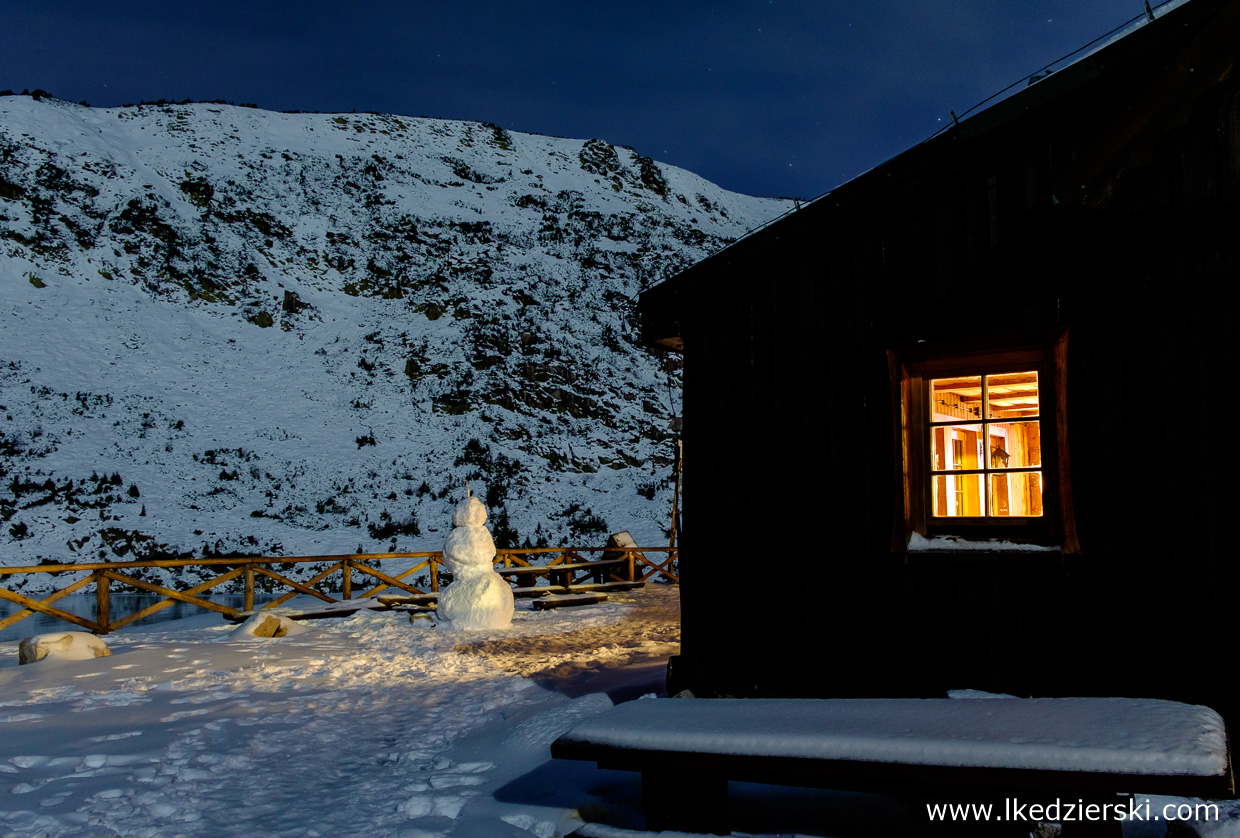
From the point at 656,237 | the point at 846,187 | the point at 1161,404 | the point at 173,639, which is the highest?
the point at 656,237

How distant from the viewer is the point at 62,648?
8.84m

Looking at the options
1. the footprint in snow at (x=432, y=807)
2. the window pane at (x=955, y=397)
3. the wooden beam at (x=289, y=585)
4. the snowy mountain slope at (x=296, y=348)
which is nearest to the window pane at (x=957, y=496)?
the window pane at (x=955, y=397)

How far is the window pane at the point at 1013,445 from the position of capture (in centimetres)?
625

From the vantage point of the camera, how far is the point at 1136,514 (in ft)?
13.9

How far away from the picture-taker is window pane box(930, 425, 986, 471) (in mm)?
5570

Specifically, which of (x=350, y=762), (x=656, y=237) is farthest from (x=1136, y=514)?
(x=656, y=237)

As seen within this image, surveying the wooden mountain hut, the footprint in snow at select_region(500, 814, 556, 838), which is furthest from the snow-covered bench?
the wooden mountain hut

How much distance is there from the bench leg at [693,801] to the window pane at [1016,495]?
4.26 metres

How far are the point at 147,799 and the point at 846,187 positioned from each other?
565cm

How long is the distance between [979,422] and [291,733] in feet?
18.1

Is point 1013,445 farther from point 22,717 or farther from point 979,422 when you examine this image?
point 22,717

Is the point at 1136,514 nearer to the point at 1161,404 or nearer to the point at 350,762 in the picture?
the point at 1161,404

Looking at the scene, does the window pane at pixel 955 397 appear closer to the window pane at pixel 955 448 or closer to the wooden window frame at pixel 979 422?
the window pane at pixel 955 448

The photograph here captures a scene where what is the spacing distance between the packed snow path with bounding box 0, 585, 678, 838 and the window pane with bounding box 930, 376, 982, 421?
3.52 meters
